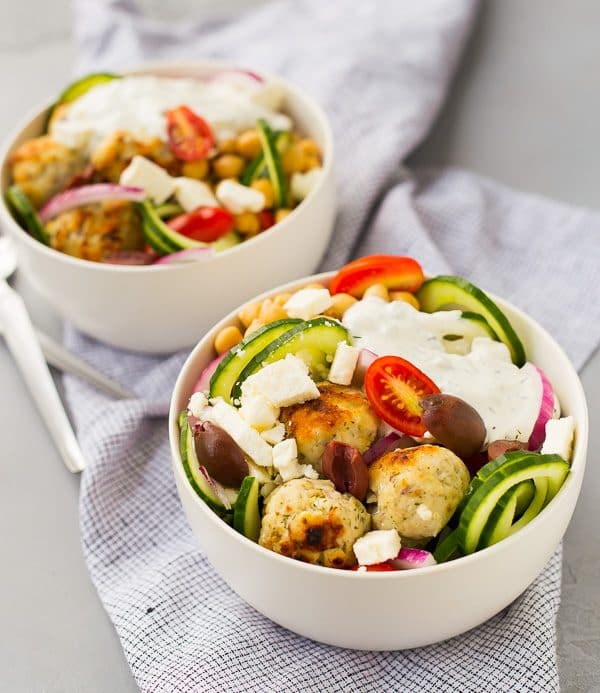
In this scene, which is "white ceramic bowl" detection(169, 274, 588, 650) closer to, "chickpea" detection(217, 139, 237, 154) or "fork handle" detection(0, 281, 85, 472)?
"fork handle" detection(0, 281, 85, 472)

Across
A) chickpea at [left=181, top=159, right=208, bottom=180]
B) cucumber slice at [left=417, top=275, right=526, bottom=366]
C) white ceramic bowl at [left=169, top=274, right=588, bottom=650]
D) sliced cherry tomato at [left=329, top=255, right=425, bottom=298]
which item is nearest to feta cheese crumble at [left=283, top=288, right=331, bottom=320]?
sliced cherry tomato at [left=329, top=255, right=425, bottom=298]

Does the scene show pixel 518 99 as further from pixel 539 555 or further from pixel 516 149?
pixel 539 555

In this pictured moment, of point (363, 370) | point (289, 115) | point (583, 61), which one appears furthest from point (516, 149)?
point (363, 370)

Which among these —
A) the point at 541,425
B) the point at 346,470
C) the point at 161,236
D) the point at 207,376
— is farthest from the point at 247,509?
the point at 161,236

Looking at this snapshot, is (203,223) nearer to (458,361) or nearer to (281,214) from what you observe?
(281,214)

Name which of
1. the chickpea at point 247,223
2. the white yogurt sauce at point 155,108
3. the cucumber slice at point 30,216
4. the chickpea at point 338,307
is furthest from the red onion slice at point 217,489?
the white yogurt sauce at point 155,108

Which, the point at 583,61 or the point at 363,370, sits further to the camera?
the point at 583,61
